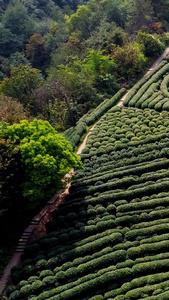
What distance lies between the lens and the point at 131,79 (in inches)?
2080

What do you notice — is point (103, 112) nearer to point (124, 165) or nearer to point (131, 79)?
point (131, 79)

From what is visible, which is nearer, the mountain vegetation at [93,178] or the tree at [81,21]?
the mountain vegetation at [93,178]

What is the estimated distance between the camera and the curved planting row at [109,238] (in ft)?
75.7

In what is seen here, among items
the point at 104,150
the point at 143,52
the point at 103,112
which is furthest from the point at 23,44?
the point at 104,150

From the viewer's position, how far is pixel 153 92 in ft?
154

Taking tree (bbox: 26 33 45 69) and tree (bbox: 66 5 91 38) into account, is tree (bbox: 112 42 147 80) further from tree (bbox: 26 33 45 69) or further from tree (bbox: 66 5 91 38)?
tree (bbox: 26 33 45 69)

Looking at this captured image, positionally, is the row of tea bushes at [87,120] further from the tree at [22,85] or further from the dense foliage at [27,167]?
the dense foliage at [27,167]

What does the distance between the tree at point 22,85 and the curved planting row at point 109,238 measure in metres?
18.0

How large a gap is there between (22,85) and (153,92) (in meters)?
18.9

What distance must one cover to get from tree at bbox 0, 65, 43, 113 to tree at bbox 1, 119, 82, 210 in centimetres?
1878

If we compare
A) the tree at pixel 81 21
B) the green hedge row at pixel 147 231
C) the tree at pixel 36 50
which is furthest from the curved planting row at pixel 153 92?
the tree at pixel 36 50

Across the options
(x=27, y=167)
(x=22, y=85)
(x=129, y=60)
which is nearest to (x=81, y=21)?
(x=129, y=60)

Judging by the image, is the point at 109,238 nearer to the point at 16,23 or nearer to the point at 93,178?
the point at 93,178

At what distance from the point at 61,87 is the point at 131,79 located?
1224 centimetres
